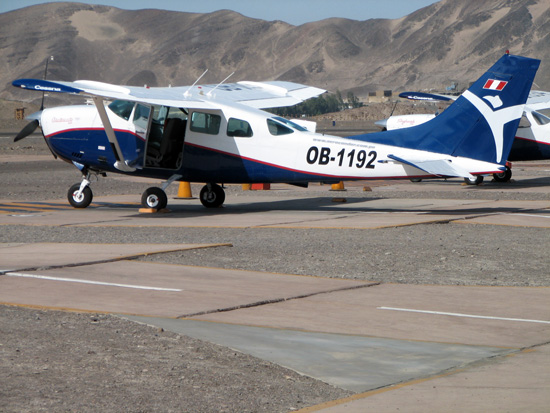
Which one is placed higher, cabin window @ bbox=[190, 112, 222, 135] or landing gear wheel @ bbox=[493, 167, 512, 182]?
cabin window @ bbox=[190, 112, 222, 135]

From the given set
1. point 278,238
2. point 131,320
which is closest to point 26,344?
point 131,320

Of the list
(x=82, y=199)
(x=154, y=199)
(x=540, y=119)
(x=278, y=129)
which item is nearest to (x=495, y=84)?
(x=278, y=129)

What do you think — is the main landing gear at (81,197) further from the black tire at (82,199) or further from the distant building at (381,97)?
the distant building at (381,97)

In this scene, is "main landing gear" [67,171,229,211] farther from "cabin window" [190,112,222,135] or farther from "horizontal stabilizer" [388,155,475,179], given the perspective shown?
"horizontal stabilizer" [388,155,475,179]

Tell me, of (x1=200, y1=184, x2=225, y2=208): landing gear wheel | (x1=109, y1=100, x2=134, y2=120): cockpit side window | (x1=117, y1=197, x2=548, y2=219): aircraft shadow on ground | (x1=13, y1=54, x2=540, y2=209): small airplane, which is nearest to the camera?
(x1=13, y1=54, x2=540, y2=209): small airplane

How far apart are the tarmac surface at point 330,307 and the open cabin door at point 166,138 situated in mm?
1972

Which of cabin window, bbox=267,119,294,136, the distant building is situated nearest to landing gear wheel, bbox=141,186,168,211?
cabin window, bbox=267,119,294,136

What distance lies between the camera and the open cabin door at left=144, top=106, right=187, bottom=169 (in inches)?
735

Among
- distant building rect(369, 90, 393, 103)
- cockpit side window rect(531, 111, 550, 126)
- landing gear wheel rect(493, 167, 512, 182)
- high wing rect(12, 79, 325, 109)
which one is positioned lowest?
landing gear wheel rect(493, 167, 512, 182)

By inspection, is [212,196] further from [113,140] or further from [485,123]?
[485,123]

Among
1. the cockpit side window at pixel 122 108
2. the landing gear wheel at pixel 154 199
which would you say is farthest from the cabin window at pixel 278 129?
the cockpit side window at pixel 122 108

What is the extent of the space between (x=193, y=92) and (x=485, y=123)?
A: 6.64 meters

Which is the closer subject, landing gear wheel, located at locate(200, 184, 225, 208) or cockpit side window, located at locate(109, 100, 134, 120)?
cockpit side window, located at locate(109, 100, 134, 120)

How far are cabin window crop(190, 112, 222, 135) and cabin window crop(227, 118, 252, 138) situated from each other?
24 centimetres
